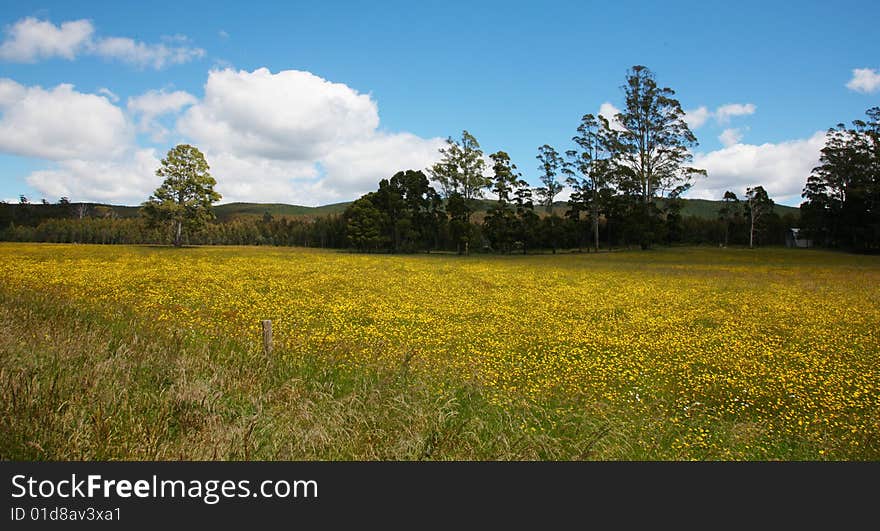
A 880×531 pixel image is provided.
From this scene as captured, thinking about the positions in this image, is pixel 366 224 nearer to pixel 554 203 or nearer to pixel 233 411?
pixel 554 203

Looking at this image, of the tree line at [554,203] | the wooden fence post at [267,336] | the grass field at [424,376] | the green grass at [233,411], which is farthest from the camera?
the tree line at [554,203]

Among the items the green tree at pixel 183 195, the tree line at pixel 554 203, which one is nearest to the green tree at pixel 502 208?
the tree line at pixel 554 203

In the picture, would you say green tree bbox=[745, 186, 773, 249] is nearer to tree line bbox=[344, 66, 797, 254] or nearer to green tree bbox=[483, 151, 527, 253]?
tree line bbox=[344, 66, 797, 254]

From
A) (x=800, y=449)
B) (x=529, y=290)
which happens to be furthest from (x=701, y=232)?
(x=800, y=449)

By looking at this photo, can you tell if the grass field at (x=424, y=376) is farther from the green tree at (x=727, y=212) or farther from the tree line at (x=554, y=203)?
the green tree at (x=727, y=212)

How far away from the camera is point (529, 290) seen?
2884 centimetres

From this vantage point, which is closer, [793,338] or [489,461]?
[489,461]

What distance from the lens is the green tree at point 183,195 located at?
68.1m

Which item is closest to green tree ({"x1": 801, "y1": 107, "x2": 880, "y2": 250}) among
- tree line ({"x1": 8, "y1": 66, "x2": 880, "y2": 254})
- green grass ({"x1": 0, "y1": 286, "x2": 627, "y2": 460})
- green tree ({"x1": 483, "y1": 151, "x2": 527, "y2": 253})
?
tree line ({"x1": 8, "y1": 66, "x2": 880, "y2": 254})

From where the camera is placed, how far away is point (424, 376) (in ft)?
36.3

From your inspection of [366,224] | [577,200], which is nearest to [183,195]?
[366,224]

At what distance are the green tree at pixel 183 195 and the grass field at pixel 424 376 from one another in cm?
4920

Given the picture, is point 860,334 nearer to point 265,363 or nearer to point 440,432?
point 440,432

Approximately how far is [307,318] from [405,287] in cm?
1180
